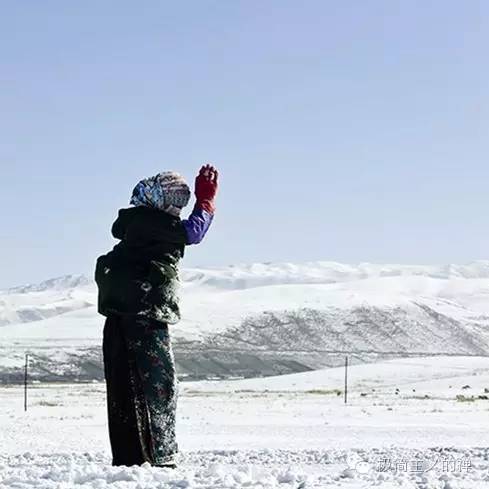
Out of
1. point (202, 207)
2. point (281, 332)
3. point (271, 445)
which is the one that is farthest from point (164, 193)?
point (281, 332)

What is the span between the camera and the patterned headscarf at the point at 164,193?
255 inches

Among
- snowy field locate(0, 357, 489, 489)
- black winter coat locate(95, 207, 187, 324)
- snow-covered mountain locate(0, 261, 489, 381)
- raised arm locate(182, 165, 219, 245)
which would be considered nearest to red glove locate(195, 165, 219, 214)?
raised arm locate(182, 165, 219, 245)

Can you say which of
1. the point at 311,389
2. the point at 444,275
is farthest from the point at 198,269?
the point at 311,389

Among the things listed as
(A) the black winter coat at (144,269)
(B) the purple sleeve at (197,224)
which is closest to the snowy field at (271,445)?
(A) the black winter coat at (144,269)

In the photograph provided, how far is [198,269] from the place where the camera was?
12975cm

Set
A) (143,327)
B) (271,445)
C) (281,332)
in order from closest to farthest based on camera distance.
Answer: (143,327) < (271,445) < (281,332)

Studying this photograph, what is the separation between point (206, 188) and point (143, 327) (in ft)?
3.28

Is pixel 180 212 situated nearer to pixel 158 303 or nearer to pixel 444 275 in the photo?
pixel 158 303

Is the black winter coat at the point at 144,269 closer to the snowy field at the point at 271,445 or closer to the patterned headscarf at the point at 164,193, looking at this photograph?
the patterned headscarf at the point at 164,193

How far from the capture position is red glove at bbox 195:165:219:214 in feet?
21.3

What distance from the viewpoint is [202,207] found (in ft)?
21.2

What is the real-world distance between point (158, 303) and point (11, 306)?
276 feet

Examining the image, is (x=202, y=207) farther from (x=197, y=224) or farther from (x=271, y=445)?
(x=271, y=445)

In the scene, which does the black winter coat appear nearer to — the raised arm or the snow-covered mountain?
the raised arm
